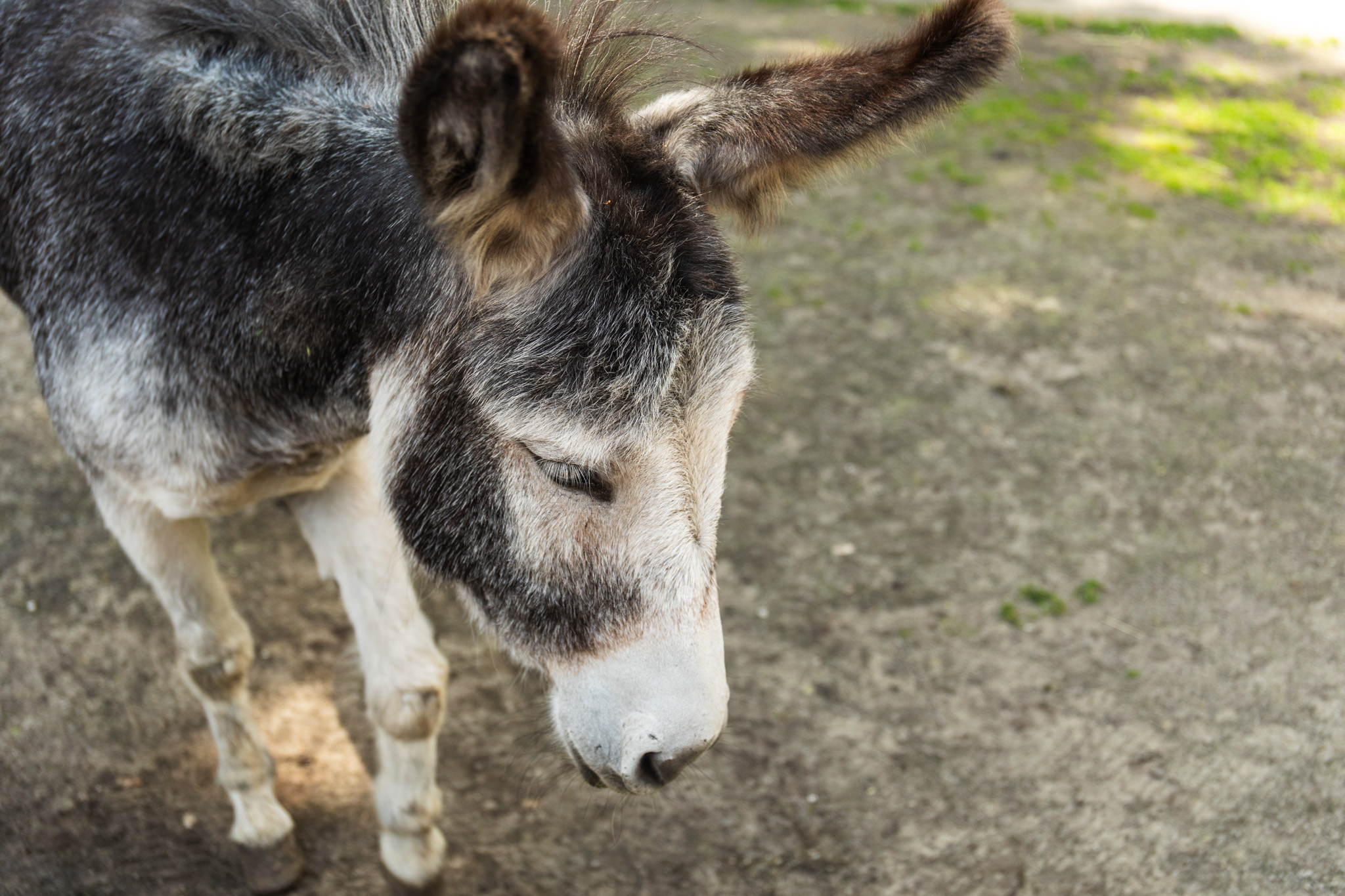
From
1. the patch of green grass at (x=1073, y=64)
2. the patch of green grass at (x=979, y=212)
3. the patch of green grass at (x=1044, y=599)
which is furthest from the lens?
the patch of green grass at (x=1073, y=64)

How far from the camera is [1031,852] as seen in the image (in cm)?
313

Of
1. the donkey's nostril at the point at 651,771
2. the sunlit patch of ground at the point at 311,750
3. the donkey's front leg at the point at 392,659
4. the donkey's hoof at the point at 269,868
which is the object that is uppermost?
the donkey's nostril at the point at 651,771

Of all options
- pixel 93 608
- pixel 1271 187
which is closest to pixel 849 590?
pixel 93 608

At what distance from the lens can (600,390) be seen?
189 centimetres

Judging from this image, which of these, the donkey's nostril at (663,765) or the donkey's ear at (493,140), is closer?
the donkey's ear at (493,140)

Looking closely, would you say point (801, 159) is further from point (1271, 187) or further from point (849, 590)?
point (1271, 187)

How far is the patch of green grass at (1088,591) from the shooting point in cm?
400

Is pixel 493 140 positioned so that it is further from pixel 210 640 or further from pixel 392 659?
pixel 210 640

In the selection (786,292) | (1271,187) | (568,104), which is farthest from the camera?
(1271,187)

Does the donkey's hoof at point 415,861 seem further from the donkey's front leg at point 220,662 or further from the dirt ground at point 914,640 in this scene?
the donkey's front leg at point 220,662

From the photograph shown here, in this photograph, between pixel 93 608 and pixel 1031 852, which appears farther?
pixel 93 608

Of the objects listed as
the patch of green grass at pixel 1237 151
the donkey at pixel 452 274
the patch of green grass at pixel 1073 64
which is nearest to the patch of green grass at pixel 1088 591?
the donkey at pixel 452 274

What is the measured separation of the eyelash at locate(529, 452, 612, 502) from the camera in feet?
6.34

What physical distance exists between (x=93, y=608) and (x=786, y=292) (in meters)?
3.68
